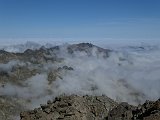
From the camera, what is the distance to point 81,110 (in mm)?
97125

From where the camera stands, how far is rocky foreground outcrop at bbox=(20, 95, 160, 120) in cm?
8362

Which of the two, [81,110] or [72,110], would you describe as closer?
[72,110]

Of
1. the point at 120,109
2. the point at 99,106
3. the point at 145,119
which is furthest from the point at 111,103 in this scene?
the point at 145,119

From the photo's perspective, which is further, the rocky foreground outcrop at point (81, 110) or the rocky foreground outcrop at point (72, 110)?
the rocky foreground outcrop at point (72, 110)

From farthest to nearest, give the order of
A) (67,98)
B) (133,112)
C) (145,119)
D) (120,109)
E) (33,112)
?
(67,98) < (33,112) < (120,109) < (133,112) < (145,119)

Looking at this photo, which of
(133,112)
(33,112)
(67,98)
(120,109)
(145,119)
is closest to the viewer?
(145,119)

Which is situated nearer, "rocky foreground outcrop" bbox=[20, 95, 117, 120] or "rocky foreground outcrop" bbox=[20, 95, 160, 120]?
"rocky foreground outcrop" bbox=[20, 95, 160, 120]

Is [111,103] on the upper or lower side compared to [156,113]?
lower

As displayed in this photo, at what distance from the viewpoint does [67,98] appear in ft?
340

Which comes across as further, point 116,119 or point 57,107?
point 57,107

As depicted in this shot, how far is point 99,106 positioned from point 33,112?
23515 mm

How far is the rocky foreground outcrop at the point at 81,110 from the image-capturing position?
8362 centimetres

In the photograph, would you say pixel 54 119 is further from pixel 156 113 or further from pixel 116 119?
pixel 156 113

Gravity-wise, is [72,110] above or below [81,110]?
above
